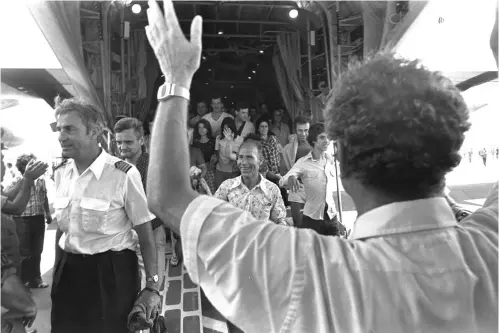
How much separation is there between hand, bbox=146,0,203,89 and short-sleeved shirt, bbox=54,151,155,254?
1041 mm

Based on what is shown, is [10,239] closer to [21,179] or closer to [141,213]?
[21,179]

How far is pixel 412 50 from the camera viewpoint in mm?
2207

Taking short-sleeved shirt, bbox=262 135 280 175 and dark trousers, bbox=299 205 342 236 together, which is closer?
dark trousers, bbox=299 205 342 236

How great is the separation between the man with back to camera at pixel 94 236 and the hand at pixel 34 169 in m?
0.15

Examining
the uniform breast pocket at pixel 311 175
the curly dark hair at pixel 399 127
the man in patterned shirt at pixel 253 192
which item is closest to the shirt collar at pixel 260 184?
the man in patterned shirt at pixel 253 192

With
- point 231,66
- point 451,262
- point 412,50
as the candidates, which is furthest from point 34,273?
point 231,66

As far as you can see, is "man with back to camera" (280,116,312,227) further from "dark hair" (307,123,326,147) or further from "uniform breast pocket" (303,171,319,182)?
"dark hair" (307,123,326,147)

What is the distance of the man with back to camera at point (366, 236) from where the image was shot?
1.79ft

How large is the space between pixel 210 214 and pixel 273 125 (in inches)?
203

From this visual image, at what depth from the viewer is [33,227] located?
5.03 feet

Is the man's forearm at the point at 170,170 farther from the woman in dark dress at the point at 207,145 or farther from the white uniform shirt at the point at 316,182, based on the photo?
the woman in dark dress at the point at 207,145

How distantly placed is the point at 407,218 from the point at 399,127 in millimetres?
152

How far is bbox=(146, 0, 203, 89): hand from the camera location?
0.59m

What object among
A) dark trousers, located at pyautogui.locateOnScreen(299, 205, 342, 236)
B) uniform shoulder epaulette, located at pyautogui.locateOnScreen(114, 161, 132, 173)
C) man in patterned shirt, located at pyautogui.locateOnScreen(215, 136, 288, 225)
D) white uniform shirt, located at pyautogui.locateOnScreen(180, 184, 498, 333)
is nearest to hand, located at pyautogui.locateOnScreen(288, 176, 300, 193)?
man in patterned shirt, located at pyautogui.locateOnScreen(215, 136, 288, 225)
